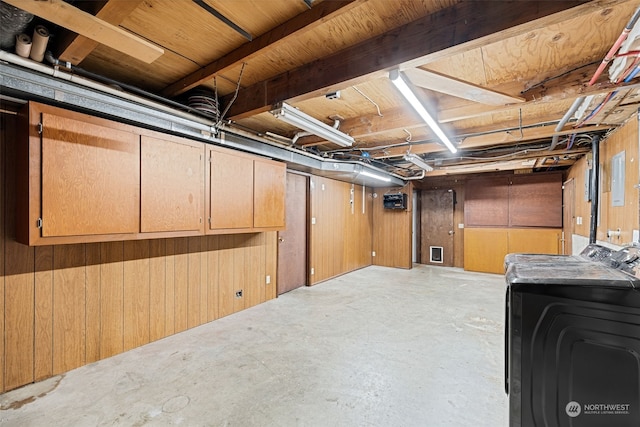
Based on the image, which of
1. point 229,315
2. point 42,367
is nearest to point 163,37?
point 42,367

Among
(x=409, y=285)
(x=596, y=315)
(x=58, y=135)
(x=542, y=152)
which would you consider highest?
(x=542, y=152)

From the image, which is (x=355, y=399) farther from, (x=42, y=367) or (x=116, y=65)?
(x=116, y=65)

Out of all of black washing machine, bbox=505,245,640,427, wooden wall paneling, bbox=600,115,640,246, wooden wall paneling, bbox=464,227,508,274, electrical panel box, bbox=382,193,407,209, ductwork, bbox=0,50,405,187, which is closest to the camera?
black washing machine, bbox=505,245,640,427

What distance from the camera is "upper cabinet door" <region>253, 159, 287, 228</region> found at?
11.3 ft

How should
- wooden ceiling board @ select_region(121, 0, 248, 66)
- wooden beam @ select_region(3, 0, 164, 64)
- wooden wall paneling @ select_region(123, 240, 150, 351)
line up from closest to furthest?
1. wooden beam @ select_region(3, 0, 164, 64)
2. wooden ceiling board @ select_region(121, 0, 248, 66)
3. wooden wall paneling @ select_region(123, 240, 150, 351)

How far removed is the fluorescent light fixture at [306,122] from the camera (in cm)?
231

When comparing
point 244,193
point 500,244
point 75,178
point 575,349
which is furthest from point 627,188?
point 75,178

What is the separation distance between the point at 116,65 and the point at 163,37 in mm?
660

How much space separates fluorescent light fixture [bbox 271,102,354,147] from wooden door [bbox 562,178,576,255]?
427 cm

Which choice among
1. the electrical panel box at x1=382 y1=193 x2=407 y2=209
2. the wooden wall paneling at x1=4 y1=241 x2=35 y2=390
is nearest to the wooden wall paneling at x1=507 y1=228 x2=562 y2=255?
the electrical panel box at x1=382 y1=193 x2=407 y2=209

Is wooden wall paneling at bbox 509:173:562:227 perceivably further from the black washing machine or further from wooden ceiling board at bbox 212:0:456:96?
wooden ceiling board at bbox 212:0:456:96

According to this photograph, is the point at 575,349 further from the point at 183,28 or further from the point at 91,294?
the point at 91,294

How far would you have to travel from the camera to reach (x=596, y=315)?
106 cm

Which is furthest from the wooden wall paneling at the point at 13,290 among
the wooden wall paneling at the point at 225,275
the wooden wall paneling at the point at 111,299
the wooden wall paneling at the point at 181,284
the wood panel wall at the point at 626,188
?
the wood panel wall at the point at 626,188
